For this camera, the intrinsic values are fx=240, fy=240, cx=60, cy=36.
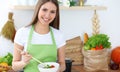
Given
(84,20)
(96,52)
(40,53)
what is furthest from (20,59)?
(84,20)

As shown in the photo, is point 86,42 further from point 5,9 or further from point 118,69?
point 5,9

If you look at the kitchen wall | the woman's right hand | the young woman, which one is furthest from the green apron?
the kitchen wall

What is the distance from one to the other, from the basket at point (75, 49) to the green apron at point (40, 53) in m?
0.69

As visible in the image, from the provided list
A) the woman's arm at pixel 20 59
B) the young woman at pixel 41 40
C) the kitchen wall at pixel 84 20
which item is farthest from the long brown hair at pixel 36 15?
the kitchen wall at pixel 84 20

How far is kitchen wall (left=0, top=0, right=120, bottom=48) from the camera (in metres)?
1.90

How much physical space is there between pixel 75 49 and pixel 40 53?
0.75 meters

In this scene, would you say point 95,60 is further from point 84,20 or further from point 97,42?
point 84,20

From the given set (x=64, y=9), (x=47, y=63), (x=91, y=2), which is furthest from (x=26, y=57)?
(x=91, y=2)

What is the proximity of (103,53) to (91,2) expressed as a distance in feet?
1.46

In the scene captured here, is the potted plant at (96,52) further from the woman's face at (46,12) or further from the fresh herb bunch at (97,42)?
the woman's face at (46,12)

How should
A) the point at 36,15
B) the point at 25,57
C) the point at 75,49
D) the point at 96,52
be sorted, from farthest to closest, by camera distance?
the point at 75,49 < the point at 96,52 < the point at 36,15 < the point at 25,57

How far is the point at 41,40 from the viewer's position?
1312 millimetres

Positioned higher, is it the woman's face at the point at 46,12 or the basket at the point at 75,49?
the woman's face at the point at 46,12

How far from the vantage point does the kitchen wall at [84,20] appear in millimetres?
1896
